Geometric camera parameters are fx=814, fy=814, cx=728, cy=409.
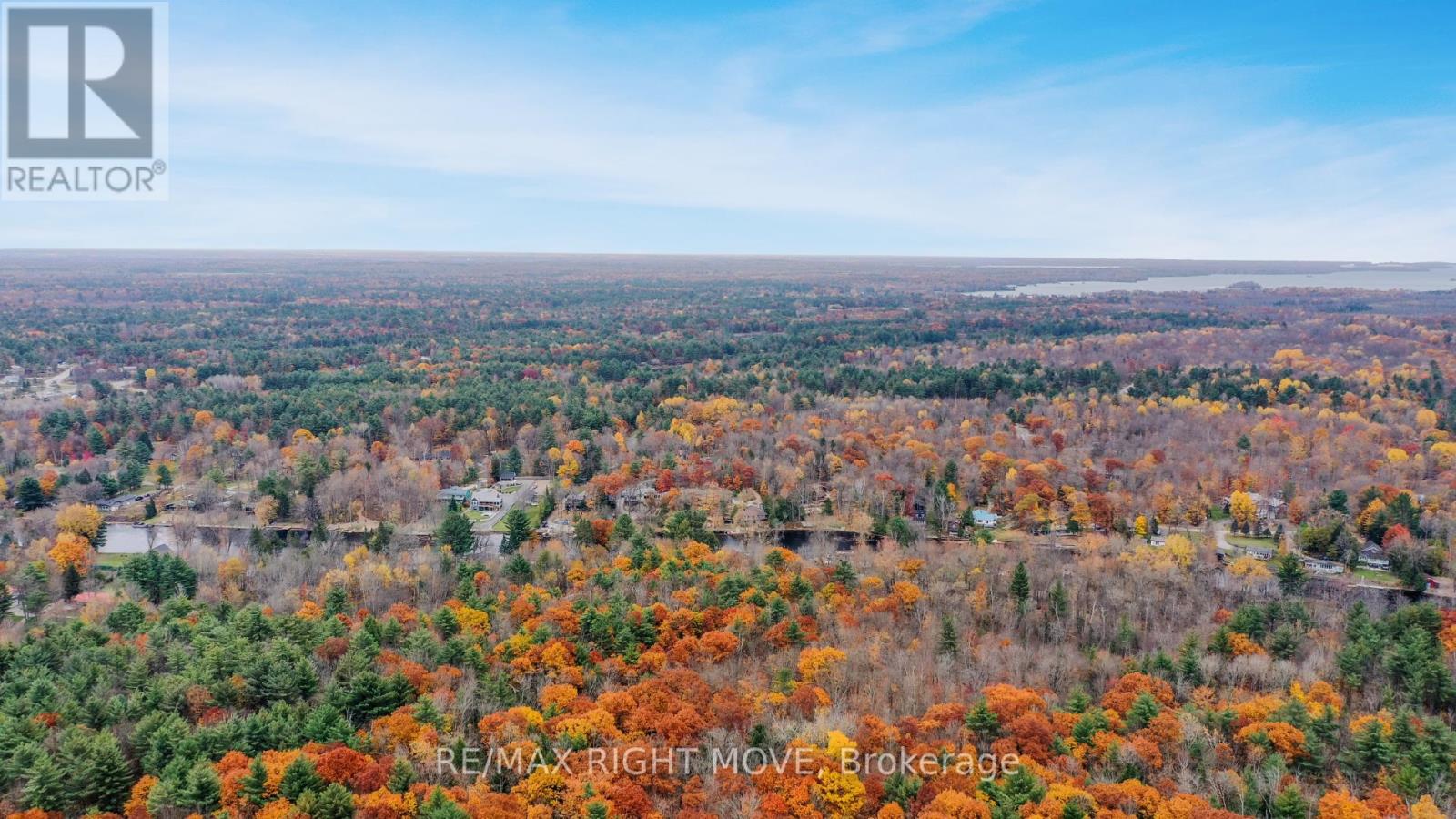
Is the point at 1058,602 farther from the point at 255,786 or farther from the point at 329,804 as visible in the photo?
the point at 255,786

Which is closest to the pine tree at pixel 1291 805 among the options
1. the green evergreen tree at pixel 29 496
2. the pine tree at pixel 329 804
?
the pine tree at pixel 329 804

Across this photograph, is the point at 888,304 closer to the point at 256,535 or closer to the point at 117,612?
the point at 256,535

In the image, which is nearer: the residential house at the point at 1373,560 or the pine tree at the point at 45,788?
the pine tree at the point at 45,788

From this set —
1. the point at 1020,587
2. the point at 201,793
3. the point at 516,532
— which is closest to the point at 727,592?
the point at 1020,587

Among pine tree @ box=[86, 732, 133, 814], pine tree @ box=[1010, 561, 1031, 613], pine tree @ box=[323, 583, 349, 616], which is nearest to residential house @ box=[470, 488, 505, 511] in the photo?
pine tree @ box=[323, 583, 349, 616]

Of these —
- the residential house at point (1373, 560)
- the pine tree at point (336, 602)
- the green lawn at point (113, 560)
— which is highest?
the residential house at point (1373, 560)

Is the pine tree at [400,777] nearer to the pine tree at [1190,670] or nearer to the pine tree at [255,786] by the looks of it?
the pine tree at [255,786]

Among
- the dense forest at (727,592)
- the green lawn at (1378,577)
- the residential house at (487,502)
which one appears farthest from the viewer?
the residential house at (487,502)

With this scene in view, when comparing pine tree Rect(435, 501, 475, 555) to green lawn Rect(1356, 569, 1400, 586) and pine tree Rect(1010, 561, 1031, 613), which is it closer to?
pine tree Rect(1010, 561, 1031, 613)

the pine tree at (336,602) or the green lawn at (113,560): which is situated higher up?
the pine tree at (336,602)
